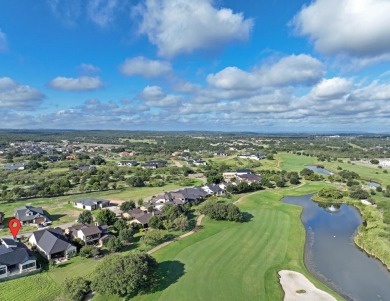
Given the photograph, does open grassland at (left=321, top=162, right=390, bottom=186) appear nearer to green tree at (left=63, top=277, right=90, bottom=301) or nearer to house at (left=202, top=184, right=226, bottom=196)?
house at (left=202, top=184, right=226, bottom=196)

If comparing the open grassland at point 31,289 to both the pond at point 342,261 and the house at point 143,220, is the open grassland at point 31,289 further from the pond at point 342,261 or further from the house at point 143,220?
the pond at point 342,261

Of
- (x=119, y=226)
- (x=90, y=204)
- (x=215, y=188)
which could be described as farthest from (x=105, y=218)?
(x=215, y=188)

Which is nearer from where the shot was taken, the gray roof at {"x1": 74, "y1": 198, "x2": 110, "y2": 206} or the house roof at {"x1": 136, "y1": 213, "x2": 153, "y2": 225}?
the house roof at {"x1": 136, "y1": 213, "x2": 153, "y2": 225}

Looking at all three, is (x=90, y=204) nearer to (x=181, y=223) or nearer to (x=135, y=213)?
(x=135, y=213)

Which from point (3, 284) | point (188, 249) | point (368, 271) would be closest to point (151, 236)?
point (188, 249)

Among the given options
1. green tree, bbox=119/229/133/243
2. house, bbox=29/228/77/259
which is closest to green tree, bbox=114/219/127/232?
green tree, bbox=119/229/133/243

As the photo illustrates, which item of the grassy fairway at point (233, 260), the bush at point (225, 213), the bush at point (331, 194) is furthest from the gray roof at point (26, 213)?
the bush at point (331, 194)
